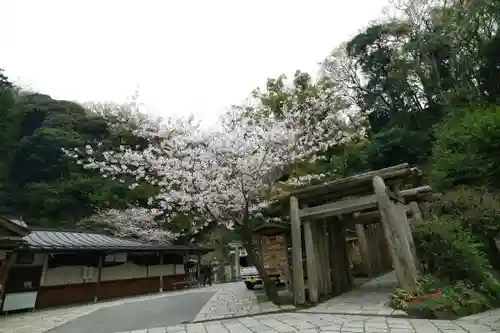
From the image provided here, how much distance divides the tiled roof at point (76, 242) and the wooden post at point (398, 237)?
1022 centimetres

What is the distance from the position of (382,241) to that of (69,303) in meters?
13.3

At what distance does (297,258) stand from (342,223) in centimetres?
282

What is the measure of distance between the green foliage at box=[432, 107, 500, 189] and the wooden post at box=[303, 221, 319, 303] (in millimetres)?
6945

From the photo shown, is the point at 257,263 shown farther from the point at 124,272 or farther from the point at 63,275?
the point at 124,272

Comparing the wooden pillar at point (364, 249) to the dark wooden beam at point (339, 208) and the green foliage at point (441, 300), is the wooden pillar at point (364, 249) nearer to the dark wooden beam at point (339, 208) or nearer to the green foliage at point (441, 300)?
the dark wooden beam at point (339, 208)

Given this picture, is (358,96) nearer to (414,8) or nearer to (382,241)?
(414,8)

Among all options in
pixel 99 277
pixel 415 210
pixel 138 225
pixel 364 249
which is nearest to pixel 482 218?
pixel 415 210

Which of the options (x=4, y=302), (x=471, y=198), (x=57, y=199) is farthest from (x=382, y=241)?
(x=57, y=199)

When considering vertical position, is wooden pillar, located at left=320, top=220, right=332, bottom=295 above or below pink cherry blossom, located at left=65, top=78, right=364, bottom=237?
below

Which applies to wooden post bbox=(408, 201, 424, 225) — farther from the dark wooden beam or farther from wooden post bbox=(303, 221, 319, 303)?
wooden post bbox=(303, 221, 319, 303)

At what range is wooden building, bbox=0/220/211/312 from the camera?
11078mm

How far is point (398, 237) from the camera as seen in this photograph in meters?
7.00

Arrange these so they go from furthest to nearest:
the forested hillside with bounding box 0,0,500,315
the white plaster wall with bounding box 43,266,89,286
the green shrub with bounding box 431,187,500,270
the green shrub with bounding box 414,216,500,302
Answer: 1. the white plaster wall with bounding box 43,266,89,286
2. the forested hillside with bounding box 0,0,500,315
3. the green shrub with bounding box 431,187,500,270
4. the green shrub with bounding box 414,216,500,302

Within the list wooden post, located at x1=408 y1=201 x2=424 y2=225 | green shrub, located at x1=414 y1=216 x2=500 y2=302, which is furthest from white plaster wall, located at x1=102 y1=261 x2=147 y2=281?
green shrub, located at x1=414 y1=216 x2=500 y2=302
